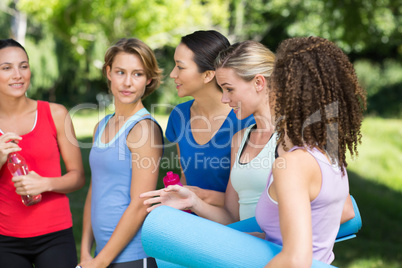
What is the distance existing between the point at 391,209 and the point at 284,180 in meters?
7.27

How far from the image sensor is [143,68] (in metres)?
2.52

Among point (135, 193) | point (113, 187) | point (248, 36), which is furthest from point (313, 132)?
point (248, 36)

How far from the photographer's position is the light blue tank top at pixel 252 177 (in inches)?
83.9

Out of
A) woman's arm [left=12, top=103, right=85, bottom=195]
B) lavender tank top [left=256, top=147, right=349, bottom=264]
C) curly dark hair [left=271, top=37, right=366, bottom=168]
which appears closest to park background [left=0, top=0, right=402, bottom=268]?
woman's arm [left=12, top=103, right=85, bottom=195]

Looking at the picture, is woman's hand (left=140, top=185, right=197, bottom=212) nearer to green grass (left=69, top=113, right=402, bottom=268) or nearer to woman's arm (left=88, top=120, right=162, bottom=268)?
woman's arm (left=88, top=120, right=162, bottom=268)

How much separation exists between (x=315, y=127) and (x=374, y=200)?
24.2 feet

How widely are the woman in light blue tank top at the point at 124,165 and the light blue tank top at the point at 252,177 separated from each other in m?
0.44

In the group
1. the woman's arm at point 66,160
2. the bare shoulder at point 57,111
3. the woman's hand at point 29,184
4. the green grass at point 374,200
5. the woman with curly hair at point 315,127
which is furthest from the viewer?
the green grass at point 374,200

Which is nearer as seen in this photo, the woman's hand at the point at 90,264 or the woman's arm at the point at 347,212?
the woman's arm at the point at 347,212

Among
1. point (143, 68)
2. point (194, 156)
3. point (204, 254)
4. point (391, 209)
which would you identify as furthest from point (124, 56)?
point (391, 209)

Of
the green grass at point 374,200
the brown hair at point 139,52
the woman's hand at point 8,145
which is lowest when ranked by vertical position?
the green grass at point 374,200

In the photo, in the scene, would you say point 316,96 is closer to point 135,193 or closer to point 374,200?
point 135,193

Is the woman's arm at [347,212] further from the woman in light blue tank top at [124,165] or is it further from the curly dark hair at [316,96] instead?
the woman in light blue tank top at [124,165]

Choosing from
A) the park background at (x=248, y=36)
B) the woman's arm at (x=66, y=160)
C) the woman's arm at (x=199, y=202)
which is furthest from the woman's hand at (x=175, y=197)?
the park background at (x=248, y=36)
